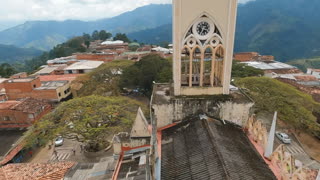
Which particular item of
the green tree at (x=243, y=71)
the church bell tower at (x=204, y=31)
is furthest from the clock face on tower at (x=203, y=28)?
the green tree at (x=243, y=71)

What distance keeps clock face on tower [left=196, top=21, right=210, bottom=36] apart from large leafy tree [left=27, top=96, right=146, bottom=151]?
10634 millimetres

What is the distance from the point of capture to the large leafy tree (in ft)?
55.2

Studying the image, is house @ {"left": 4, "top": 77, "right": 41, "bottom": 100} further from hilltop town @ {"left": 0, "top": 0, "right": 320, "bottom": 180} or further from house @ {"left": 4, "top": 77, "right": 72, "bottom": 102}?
hilltop town @ {"left": 0, "top": 0, "right": 320, "bottom": 180}

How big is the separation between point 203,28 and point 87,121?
12359mm

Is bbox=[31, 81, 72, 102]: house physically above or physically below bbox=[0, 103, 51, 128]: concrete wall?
above

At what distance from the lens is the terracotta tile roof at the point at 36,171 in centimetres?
1170

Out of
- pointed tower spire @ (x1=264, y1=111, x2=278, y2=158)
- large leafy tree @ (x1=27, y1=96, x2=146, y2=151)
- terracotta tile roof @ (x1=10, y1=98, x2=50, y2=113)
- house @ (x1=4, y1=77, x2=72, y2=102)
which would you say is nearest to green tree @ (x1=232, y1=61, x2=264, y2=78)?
large leafy tree @ (x1=27, y1=96, x2=146, y2=151)

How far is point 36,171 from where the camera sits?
40.3ft

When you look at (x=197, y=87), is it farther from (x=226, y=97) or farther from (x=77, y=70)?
(x=77, y=70)

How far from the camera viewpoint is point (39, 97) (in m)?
31.3

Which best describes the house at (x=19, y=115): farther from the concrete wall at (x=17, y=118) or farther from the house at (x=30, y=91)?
the house at (x=30, y=91)

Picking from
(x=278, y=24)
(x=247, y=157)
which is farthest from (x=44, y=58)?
(x=278, y=24)

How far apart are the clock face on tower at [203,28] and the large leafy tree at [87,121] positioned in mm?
10634

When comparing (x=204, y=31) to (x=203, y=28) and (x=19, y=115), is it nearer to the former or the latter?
(x=203, y=28)
